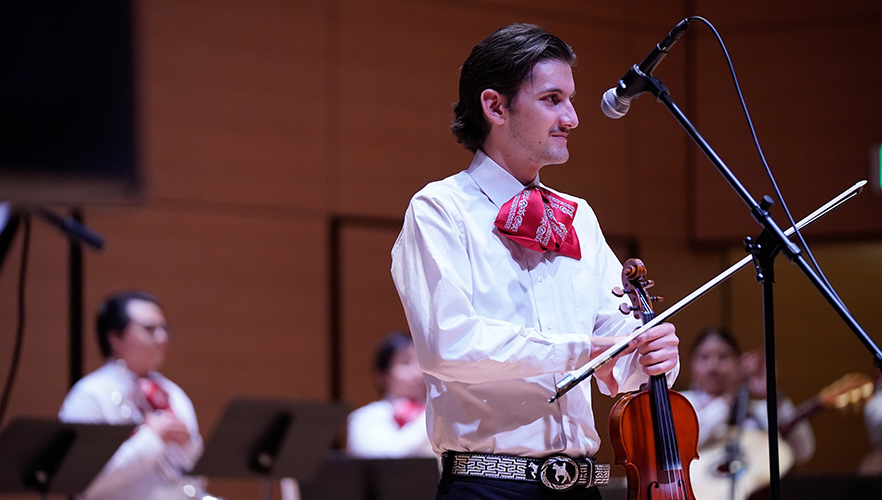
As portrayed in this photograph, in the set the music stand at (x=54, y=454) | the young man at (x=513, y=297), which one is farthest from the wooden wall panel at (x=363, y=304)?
the young man at (x=513, y=297)

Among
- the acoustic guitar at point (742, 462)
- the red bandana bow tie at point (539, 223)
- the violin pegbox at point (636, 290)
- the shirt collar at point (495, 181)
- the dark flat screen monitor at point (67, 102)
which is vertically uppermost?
the dark flat screen monitor at point (67, 102)

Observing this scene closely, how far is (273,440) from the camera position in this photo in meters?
4.16

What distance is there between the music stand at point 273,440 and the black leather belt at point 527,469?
225 centimetres

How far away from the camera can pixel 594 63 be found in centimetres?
640

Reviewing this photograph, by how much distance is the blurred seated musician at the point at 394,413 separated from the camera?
17.2ft

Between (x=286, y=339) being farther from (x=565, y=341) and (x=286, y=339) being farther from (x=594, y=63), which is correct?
(x=565, y=341)

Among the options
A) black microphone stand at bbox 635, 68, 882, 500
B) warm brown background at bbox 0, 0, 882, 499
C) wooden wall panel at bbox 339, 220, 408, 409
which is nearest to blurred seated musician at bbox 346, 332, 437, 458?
wooden wall panel at bbox 339, 220, 408, 409

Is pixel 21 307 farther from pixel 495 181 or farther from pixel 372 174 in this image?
pixel 372 174

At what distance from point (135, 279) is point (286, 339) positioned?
3.08 ft

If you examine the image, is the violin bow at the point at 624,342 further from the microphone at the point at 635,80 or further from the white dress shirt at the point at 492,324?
the microphone at the point at 635,80

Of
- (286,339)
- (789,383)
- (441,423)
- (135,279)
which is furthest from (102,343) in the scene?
(789,383)

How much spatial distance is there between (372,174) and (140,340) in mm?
2178

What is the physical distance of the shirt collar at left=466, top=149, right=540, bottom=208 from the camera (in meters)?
2.06

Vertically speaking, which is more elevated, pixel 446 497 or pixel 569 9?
pixel 569 9
